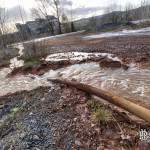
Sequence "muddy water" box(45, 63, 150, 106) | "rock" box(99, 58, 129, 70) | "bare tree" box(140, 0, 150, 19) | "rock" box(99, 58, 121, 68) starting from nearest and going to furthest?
"muddy water" box(45, 63, 150, 106)
"rock" box(99, 58, 129, 70)
"rock" box(99, 58, 121, 68)
"bare tree" box(140, 0, 150, 19)

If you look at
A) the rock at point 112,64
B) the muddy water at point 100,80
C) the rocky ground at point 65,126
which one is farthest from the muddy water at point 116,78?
the rocky ground at point 65,126

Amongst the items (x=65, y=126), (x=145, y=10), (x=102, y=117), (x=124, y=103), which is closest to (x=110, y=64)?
(x=124, y=103)

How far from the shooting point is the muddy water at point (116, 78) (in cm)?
646

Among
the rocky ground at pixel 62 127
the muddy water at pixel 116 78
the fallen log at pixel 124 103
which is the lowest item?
the rocky ground at pixel 62 127

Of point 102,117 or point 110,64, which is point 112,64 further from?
point 102,117

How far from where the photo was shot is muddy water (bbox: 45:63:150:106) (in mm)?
6463

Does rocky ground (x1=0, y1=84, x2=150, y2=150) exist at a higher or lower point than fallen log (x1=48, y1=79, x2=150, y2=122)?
lower

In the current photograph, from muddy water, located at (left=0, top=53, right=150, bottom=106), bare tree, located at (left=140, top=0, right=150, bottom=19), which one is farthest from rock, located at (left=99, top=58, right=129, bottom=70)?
bare tree, located at (left=140, top=0, right=150, bottom=19)

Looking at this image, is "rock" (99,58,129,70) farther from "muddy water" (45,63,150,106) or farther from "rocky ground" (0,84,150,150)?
"rocky ground" (0,84,150,150)

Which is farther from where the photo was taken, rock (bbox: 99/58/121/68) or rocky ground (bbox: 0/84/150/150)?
rock (bbox: 99/58/121/68)

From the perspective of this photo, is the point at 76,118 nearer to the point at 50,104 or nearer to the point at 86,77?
the point at 50,104

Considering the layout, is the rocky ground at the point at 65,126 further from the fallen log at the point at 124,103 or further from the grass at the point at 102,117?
the fallen log at the point at 124,103

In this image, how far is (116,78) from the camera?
26.3ft

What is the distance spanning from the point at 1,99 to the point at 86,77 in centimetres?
321
